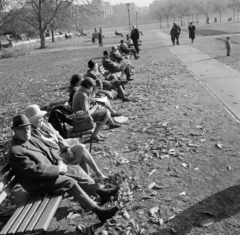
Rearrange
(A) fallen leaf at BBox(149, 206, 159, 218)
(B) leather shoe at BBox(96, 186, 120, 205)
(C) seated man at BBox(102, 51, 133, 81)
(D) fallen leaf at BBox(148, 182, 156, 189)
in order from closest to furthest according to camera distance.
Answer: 1. (A) fallen leaf at BBox(149, 206, 159, 218)
2. (B) leather shoe at BBox(96, 186, 120, 205)
3. (D) fallen leaf at BBox(148, 182, 156, 189)
4. (C) seated man at BBox(102, 51, 133, 81)

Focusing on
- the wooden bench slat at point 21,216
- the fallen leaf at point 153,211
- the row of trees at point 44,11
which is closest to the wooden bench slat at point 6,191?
the wooden bench slat at point 21,216

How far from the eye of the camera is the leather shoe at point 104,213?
3.52 metres

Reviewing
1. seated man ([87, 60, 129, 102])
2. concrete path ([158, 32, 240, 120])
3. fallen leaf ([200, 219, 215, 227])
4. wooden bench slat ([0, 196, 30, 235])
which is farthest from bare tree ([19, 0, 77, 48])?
fallen leaf ([200, 219, 215, 227])

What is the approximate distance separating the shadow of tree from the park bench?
4.09ft

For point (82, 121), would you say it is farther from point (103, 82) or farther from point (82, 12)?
point (82, 12)

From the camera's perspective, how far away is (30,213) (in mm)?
3082

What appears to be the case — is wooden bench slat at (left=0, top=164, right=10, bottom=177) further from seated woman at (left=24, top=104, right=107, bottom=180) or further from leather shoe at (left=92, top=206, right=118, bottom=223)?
leather shoe at (left=92, top=206, right=118, bottom=223)

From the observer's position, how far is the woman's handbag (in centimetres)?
547

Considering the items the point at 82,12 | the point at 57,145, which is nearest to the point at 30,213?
the point at 57,145

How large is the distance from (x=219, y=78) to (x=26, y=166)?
8794mm

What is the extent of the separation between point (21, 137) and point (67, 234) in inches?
48.1

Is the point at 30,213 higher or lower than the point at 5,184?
lower

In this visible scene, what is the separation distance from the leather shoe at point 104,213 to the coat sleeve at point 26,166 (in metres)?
0.61

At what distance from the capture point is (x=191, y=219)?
354 cm
